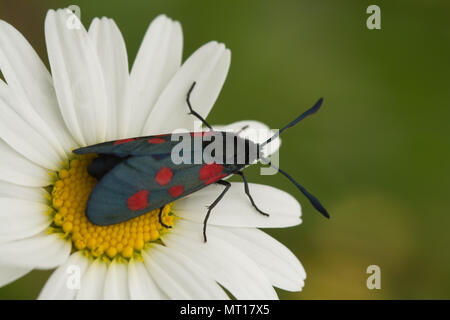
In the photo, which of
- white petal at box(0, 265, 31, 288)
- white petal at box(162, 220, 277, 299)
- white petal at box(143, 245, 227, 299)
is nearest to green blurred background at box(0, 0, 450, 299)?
white petal at box(162, 220, 277, 299)

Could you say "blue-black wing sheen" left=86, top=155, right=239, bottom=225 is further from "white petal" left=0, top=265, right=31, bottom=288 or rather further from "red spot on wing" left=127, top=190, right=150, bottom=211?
"white petal" left=0, top=265, right=31, bottom=288

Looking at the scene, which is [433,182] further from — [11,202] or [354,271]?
[11,202]

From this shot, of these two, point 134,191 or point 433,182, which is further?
point 433,182

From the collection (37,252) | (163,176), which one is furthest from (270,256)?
(37,252)

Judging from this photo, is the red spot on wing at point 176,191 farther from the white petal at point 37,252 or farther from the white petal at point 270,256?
the white petal at point 37,252

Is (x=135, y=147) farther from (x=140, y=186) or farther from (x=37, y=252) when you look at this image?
(x=37, y=252)
